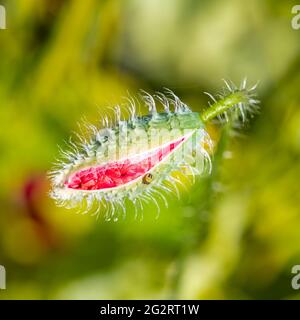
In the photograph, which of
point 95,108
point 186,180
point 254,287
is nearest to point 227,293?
point 254,287

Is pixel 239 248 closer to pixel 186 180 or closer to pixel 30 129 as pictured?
pixel 186 180

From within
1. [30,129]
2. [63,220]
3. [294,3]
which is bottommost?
[63,220]

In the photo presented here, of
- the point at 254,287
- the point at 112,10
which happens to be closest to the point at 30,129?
the point at 112,10

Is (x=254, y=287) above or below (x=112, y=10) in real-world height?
below

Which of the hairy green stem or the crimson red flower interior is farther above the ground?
the hairy green stem

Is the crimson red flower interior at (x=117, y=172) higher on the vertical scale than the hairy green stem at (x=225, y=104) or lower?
lower
